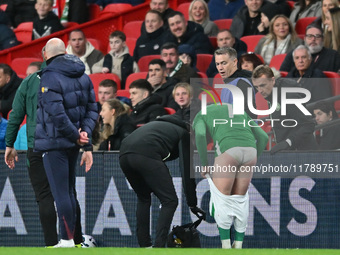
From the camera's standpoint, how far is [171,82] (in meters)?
12.2

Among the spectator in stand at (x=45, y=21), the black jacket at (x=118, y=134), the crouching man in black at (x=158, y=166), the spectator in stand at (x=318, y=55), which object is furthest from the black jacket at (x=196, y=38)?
the crouching man in black at (x=158, y=166)

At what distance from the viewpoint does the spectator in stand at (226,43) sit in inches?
508

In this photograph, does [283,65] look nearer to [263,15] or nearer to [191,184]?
[263,15]

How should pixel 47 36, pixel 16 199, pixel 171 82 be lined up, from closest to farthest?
pixel 16 199
pixel 171 82
pixel 47 36

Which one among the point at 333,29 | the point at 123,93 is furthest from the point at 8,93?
the point at 333,29

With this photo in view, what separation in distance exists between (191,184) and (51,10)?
764 centimetres

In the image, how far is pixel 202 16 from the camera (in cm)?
1411

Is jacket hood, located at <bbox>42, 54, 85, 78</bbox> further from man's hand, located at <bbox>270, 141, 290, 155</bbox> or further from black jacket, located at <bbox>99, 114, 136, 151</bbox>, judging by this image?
man's hand, located at <bbox>270, 141, 290, 155</bbox>

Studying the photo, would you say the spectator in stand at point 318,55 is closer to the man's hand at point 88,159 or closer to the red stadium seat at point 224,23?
the red stadium seat at point 224,23

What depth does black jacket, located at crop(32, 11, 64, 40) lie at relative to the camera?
1599cm

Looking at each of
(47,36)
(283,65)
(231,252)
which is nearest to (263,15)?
(283,65)

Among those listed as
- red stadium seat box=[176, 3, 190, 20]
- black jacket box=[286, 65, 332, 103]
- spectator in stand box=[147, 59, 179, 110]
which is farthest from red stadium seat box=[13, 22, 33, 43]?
black jacket box=[286, 65, 332, 103]

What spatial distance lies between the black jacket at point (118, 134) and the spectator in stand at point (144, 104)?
0.86 ft

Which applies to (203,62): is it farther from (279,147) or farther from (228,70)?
(228,70)
